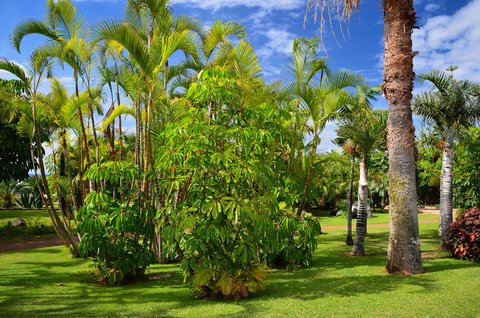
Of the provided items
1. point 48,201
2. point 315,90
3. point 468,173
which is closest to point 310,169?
point 315,90

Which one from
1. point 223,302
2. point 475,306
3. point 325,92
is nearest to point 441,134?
point 325,92

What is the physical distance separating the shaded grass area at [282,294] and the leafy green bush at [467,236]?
72 cm

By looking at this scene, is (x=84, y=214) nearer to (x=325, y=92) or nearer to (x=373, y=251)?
(x=325, y=92)

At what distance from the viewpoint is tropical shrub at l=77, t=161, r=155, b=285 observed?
25.8ft

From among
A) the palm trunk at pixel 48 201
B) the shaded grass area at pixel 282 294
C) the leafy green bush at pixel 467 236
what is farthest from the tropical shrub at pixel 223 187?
the leafy green bush at pixel 467 236

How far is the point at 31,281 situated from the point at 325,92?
7.69 metres

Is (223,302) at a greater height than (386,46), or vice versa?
(386,46)

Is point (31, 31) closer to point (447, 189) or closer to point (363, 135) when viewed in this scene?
point (363, 135)

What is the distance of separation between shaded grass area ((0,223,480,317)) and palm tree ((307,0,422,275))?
1.72ft

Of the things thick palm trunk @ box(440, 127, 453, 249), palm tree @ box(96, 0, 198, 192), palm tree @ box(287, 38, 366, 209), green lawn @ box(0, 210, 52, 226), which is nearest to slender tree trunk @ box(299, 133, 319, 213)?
palm tree @ box(287, 38, 366, 209)

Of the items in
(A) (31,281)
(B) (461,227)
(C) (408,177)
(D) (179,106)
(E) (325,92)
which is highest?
(E) (325,92)

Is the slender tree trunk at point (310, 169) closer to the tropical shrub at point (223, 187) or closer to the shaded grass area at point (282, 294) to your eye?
the shaded grass area at point (282, 294)

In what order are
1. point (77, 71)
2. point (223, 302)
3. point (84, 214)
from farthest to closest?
1. point (77, 71)
2. point (84, 214)
3. point (223, 302)

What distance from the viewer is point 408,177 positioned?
8.87m
